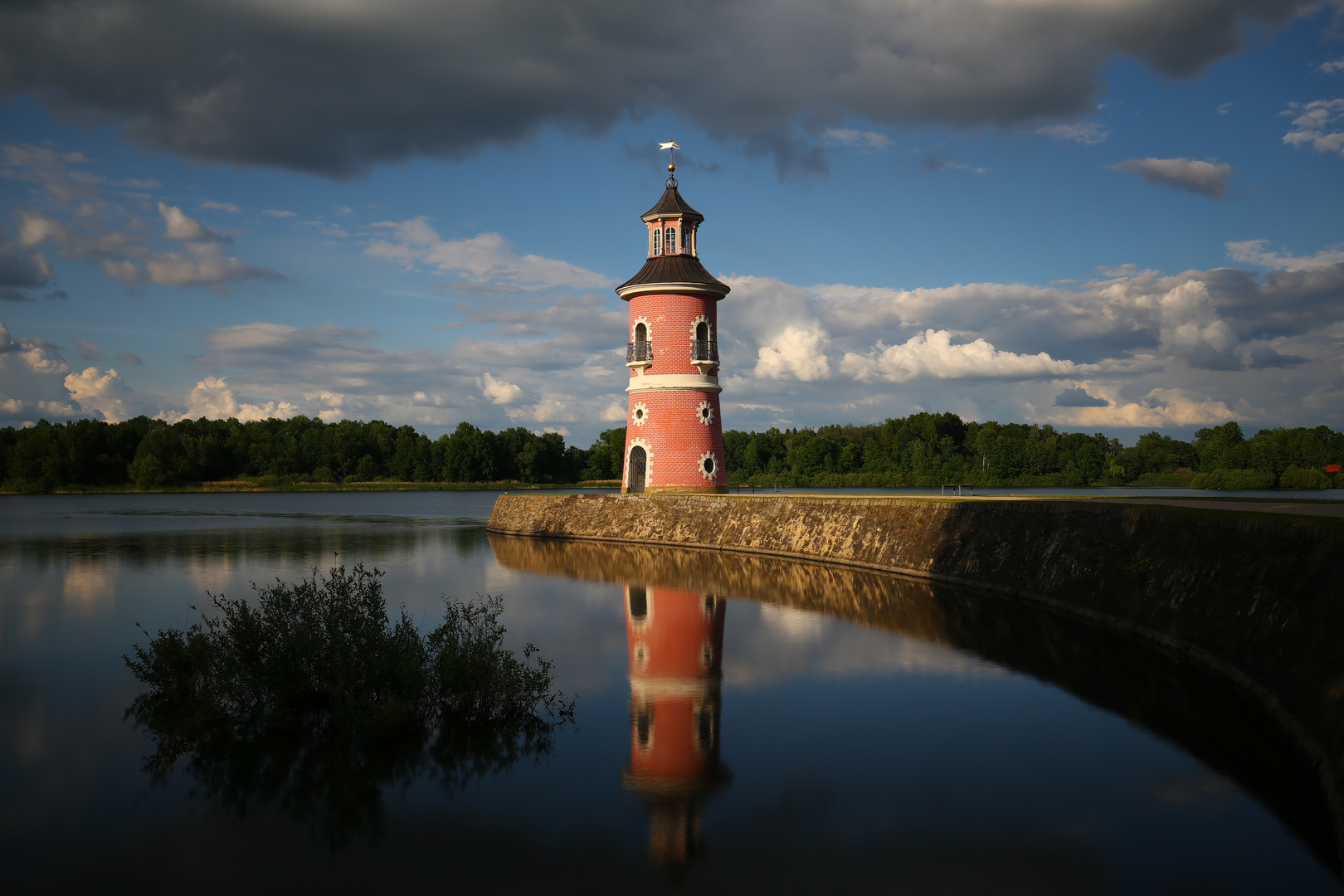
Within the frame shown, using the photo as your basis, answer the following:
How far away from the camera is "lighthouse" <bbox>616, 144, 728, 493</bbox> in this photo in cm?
3128

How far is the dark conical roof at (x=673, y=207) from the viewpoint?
31.9 metres

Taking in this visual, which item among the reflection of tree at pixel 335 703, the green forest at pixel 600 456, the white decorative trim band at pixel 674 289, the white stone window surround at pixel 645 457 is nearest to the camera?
the reflection of tree at pixel 335 703

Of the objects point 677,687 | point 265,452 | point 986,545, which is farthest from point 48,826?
point 265,452

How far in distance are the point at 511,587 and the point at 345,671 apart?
13.1 metres

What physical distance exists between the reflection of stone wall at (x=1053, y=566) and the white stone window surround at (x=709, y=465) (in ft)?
4.70

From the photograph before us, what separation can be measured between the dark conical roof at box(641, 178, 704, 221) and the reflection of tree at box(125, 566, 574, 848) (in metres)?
23.9

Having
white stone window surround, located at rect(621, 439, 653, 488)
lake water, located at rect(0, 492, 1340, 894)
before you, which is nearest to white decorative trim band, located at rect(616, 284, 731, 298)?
white stone window surround, located at rect(621, 439, 653, 488)

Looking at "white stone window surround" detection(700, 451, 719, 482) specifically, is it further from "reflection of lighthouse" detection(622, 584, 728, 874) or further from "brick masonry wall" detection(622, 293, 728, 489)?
"reflection of lighthouse" detection(622, 584, 728, 874)

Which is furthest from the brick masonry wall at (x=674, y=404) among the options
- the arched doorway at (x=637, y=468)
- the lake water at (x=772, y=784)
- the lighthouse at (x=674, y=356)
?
the lake water at (x=772, y=784)

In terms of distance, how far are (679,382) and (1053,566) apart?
16.3 meters

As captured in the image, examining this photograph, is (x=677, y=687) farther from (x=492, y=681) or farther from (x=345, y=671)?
(x=345, y=671)

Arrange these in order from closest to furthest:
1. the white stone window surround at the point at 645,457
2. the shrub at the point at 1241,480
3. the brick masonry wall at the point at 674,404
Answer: the brick masonry wall at the point at 674,404 → the white stone window surround at the point at 645,457 → the shrub at the point at 1241,480

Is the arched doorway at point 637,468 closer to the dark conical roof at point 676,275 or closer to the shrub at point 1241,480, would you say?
the dark conical roof at point 676,275

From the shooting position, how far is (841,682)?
12.4 meters
